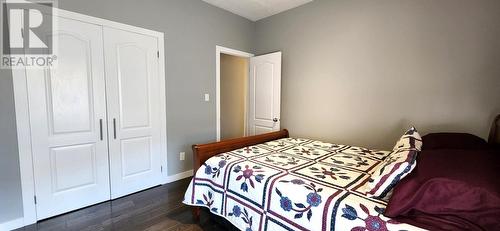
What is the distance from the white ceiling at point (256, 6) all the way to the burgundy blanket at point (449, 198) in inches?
110

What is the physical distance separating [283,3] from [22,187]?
3663 millimetres

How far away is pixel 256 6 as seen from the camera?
10.5 ft

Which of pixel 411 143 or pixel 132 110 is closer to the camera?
pixel 411 143

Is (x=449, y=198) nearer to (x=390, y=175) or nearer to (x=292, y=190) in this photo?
(x=390, y=175)

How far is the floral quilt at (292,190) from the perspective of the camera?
1160mm

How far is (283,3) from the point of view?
122 inches

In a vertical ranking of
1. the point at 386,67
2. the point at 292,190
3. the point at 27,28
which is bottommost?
the point at 292,190

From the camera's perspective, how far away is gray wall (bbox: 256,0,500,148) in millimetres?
1992

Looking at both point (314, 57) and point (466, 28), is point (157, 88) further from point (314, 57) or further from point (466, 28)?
point (466, 28)

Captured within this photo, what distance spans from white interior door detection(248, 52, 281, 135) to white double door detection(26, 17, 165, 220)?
166cm

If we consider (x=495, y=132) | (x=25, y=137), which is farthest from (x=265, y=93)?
(x=25, y=137)


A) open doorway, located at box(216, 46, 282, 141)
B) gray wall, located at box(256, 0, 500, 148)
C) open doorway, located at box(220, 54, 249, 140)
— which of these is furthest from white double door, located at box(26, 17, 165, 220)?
gray wall, located at box(256, 0, 500, 148)

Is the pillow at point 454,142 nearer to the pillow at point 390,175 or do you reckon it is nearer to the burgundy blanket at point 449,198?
the burgundy blanket at point 449,198

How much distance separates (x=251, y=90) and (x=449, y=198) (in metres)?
3.09
